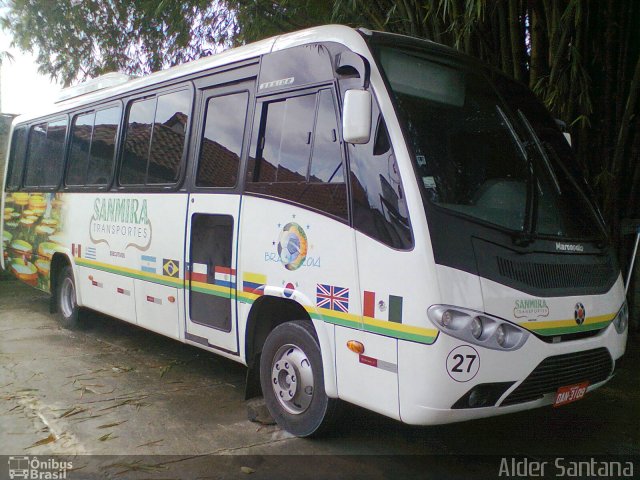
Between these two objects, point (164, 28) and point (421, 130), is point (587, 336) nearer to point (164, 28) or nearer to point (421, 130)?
point (421, 130)

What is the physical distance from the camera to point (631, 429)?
16.7ft

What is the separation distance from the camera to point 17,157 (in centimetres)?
995

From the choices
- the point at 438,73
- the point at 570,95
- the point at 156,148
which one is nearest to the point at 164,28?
the point at 156,148

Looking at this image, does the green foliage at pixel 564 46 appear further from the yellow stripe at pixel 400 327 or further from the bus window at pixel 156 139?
the yellow stripe at pixel 400 327

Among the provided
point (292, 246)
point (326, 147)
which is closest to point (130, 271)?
point (292, 246)

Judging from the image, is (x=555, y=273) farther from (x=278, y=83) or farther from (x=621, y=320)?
(x=278, y=83)

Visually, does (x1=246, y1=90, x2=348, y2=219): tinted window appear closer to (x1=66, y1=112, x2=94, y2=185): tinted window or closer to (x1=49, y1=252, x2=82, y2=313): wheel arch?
(x1=66, y1=112, x2=94, y2=185): tinted window

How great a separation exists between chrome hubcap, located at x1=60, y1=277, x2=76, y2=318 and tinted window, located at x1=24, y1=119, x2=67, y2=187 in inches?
51.6

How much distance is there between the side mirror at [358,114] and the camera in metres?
3.97

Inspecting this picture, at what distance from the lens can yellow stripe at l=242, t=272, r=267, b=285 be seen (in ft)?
15.9

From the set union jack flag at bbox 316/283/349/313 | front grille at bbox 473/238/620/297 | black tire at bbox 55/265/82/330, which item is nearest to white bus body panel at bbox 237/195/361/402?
union jack flag at bbox 316/283/349/313

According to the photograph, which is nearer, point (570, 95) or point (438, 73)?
point (438, 73)

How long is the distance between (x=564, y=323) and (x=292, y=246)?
73.1 inches

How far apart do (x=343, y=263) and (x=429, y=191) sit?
2.37 feet
